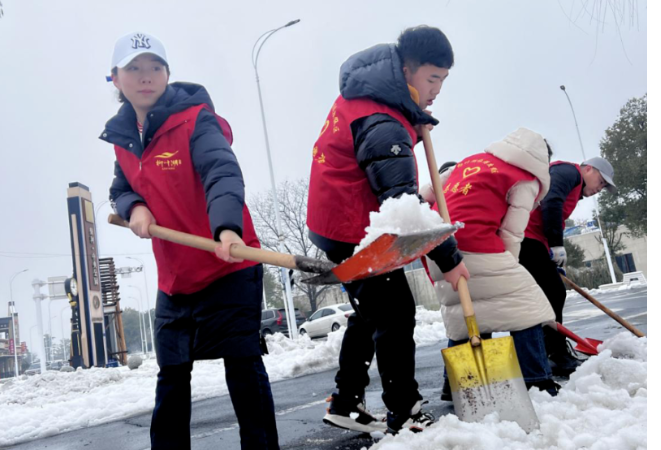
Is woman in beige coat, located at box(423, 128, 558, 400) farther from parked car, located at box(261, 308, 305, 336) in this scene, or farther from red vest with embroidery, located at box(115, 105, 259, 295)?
parked car, located at box(261, 308, 305, 336)

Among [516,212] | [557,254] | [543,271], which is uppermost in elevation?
[516,212]

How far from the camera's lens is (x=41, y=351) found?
→ 110 ft

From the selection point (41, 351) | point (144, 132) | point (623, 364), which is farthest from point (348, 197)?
point (41, 351)

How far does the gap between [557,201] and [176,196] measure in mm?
3237

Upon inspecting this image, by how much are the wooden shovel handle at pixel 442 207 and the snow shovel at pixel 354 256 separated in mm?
675

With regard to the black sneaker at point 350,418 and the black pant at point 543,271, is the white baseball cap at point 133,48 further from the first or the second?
the black pant at point 543,271

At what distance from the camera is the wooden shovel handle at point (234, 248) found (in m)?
1.96

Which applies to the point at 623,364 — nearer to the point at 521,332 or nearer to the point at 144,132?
the point at 521,332

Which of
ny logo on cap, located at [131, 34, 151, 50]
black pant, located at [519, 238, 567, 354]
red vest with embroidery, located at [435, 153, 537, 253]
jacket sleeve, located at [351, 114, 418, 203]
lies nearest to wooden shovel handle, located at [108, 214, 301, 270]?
jacket sleeve, located at [351, 114, 418, 203]

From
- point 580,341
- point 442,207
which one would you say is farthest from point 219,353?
point 580,341

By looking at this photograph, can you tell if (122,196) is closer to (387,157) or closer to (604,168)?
(387,157)

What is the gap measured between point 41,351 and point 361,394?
3532cm

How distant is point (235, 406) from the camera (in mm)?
2105

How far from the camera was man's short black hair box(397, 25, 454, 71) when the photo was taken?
2791 millimetres
